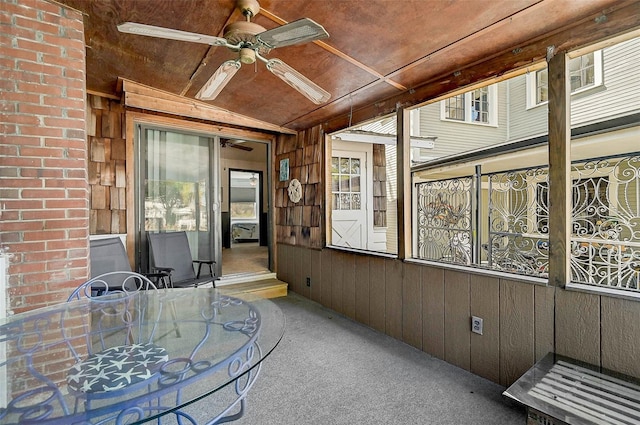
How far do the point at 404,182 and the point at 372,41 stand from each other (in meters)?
1.33

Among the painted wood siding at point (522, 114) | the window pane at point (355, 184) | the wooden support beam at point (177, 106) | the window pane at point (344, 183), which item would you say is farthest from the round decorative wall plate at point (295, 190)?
the painted wood siding at point (522, 114)

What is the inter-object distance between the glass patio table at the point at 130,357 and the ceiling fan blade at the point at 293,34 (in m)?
1.59

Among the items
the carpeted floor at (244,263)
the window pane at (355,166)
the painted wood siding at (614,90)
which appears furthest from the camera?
the window pane at (355,166)

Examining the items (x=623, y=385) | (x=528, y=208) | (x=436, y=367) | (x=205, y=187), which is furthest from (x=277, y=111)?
(x=623, y=385)

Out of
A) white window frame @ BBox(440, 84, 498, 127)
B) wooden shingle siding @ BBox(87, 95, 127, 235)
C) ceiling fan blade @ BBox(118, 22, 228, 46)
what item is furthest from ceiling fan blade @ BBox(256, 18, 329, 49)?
white window frame @ BBox(440, 84, 498, 127)

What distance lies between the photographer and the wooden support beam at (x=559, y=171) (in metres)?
1.95

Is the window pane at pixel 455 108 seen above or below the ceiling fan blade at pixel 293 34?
above

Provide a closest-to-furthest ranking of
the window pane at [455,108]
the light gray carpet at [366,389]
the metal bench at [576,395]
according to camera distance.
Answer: the metal bench at [576,395], the light gray carpet at [366,389], the window pane at [455,108]

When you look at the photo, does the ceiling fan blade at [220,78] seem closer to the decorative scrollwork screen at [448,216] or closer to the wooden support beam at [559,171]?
the wooden support beam at [559,171]

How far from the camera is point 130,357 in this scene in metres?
1.33

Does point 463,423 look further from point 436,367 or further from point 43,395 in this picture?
point 43,395

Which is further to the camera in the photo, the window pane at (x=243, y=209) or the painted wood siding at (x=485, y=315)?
the window pane at (x=243, y=209)

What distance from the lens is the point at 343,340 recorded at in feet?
10.00

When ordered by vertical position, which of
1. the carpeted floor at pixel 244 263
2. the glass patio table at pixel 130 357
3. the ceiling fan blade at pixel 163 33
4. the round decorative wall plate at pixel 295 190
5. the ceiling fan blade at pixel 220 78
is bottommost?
the carpeted floor at pixel 244 263
